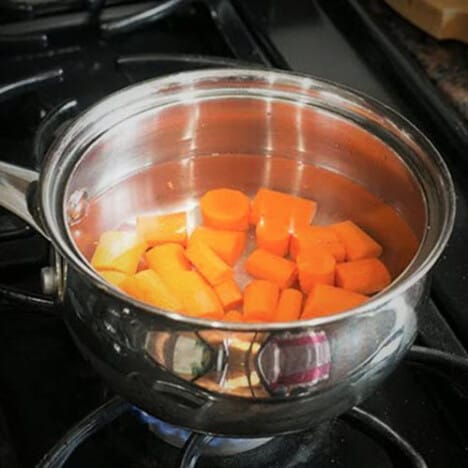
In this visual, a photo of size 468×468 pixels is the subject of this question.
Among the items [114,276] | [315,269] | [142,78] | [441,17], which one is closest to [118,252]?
[114,276]

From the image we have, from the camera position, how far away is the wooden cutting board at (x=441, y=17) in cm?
86

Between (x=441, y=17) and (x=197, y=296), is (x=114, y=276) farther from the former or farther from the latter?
(x=441, y=17)

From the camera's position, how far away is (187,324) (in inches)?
18.9

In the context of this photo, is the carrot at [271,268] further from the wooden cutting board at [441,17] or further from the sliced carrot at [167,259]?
the wooden cutting board at [441,17]

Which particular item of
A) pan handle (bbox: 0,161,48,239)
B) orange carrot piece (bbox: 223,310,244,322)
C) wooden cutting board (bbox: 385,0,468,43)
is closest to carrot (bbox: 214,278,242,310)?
orange carrot piece (bbox: 223,310,244,322)

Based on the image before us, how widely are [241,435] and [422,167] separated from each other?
204 mm

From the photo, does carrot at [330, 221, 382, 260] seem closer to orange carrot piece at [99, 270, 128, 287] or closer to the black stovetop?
the black stovetop

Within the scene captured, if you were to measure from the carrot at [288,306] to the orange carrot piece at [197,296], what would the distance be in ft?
0.12

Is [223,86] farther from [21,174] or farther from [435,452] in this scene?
[435,452]

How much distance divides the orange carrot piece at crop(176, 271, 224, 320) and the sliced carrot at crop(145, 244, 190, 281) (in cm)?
1

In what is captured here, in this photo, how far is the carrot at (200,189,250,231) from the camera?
70cm

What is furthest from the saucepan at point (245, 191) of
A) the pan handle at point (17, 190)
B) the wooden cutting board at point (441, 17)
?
the wooden cutting board at point (441, 17)

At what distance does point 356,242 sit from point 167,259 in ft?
0.44

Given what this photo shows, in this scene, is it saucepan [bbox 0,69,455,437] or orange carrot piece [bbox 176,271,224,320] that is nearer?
saucepan [bbox 0,69,455,437]
